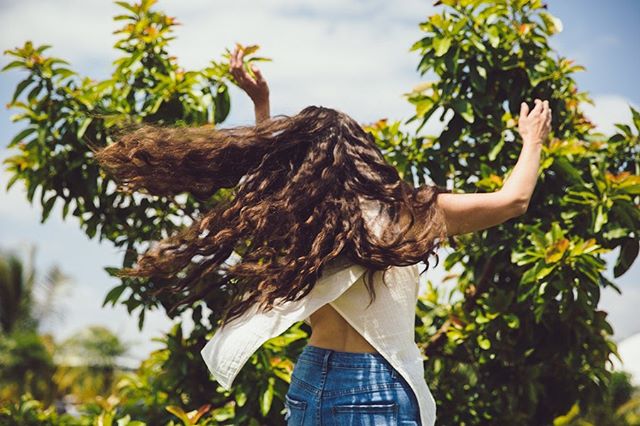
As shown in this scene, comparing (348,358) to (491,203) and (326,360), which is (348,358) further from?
(491,203)

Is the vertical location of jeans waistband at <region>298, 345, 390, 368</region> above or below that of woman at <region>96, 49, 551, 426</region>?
below

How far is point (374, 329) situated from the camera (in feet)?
6.70

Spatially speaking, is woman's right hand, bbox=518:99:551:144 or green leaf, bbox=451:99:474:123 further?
green leaf, bbox=451:99:474:123

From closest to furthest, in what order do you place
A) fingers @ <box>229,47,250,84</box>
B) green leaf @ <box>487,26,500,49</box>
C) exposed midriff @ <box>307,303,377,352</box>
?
1. exposed midriff @ <box>307,303,377,352</box>
2. fingers @ <box>229,47,250,84</box>
3. green leaf @ <box>487,26,500,49</box>

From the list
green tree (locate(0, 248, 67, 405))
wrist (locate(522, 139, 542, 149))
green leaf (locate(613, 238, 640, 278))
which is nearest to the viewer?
wrist (locate(522, 139, 542, 149))

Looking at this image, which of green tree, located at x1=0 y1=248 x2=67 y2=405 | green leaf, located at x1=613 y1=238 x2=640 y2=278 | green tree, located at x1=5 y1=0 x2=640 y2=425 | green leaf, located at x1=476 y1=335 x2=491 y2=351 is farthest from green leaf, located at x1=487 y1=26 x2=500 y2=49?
green tree, located at x1=0 y1=248 x2=67 y2=405

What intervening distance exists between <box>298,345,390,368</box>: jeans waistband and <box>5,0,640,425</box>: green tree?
1354 mm

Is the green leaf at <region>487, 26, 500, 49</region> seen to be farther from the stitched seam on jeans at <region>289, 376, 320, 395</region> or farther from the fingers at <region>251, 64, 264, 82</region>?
the stitched seam on jeans at <region>289, 376, 320, 395</region>

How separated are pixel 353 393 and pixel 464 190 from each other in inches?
79.3

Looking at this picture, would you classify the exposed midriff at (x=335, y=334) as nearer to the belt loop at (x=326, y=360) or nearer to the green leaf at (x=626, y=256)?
the belt loop at (x=326, y=360)

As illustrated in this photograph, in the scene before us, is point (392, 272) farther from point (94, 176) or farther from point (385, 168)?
point (94, 176)

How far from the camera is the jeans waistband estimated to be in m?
2.01

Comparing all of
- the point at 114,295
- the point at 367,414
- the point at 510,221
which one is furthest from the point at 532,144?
the point at 114,295

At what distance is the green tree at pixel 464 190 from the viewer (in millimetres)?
3486
